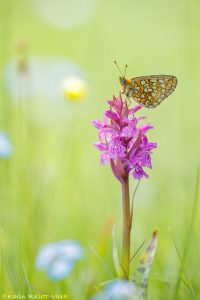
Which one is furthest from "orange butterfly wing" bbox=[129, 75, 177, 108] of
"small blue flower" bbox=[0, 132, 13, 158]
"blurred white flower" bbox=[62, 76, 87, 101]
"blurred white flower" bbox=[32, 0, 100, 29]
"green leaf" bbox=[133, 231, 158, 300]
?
"blurred white flower" bbox=[32, 0, 100, 29]

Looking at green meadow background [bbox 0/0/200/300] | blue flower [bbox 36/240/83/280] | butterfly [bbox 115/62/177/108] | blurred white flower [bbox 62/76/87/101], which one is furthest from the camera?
blurred white flower [bbox 62/76/87/101]

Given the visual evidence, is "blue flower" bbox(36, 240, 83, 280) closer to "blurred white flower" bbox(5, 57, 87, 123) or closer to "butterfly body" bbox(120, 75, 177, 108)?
"butterfly body" bbox(120, 75, 177, 108)

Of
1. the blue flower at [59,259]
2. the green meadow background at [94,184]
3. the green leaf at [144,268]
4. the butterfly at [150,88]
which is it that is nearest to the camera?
the green leaf at [144,268]

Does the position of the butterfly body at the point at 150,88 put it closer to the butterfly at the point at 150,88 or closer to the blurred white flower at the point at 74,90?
the butterfly at the point at 150,88

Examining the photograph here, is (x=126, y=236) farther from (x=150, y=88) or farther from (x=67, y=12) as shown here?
(x=67, y=12)

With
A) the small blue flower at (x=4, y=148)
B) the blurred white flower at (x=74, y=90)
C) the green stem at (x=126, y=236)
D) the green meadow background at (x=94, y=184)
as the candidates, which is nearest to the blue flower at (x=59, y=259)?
the green meadow background at (x=94, y=184)

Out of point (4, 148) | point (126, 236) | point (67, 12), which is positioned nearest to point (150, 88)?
point (126, 236)

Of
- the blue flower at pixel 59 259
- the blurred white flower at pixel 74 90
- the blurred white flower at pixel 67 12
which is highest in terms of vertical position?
the blurred white flower at pixel 67 12
